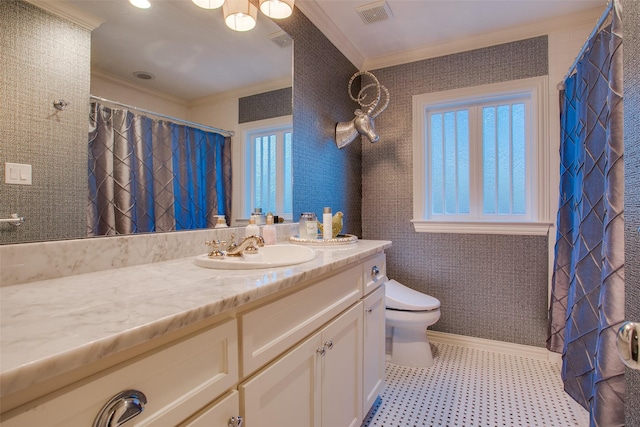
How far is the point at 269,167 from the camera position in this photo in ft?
5.63

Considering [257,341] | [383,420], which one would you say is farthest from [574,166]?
[257,341]

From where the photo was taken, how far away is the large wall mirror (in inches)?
34.2

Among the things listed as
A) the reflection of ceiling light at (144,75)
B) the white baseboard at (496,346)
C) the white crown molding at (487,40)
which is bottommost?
the white baseboard at (496,346)

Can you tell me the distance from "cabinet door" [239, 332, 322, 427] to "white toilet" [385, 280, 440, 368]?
1.16 metres

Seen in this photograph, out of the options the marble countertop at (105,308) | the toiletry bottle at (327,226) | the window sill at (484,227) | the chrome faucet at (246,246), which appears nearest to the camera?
the marble countertop at (105,308)

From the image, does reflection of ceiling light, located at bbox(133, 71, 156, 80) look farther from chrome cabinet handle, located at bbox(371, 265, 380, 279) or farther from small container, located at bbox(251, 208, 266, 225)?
chrome cabinet handle, located at bbox(371, 265, 380, 279)

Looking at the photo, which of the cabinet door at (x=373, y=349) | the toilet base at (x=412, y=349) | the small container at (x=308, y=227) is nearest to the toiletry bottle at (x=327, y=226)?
the small container at (x=308, y=227)

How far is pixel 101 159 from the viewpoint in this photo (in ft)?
3.29

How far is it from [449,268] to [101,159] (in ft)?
7.67

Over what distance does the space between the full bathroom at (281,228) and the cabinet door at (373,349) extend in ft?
0.33

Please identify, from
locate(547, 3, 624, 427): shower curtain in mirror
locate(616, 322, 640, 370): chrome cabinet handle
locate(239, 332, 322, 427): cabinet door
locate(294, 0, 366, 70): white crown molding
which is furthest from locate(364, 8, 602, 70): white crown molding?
locate(616, 322, 640, 370): chrome cabinet handle

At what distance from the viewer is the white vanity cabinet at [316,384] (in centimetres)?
82

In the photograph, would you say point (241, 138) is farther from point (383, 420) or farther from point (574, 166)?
point (574, 166)

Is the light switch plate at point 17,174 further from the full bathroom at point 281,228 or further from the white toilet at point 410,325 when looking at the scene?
the white toilet at point 410,325
